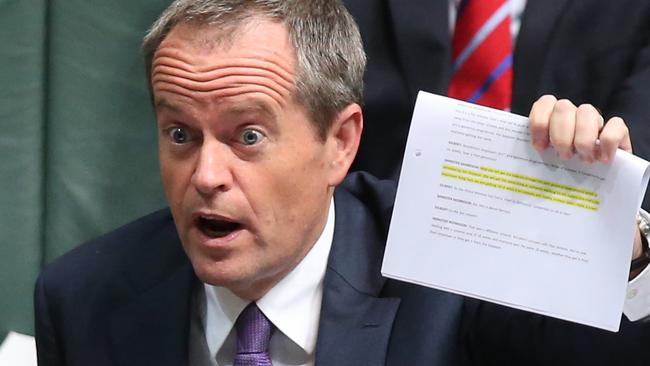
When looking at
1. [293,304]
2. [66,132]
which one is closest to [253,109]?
[293,304]

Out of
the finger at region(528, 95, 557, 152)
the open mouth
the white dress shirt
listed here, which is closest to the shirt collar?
the white dress shirt

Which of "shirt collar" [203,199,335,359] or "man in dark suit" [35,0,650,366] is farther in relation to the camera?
"shirt collar" [203,199,335,359]

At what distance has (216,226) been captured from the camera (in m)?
1.29

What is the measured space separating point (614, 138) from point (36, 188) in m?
1.17

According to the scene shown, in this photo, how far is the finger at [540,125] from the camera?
116 centimetres

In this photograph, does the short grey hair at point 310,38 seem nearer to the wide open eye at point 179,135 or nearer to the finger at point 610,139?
the wide open eye at point 179,135

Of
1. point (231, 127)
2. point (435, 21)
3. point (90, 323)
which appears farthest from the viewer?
point (435, 21)

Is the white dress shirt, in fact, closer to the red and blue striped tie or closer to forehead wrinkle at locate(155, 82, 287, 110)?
forehead wrinkle at locate(155, 82, 287, 110)

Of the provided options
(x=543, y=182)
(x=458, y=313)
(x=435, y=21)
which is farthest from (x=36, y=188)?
(x=543, y=182)

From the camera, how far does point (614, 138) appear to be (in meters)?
1.14

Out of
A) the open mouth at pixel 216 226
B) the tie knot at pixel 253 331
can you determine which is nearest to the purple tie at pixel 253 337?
the tie knot at pixel 253 331

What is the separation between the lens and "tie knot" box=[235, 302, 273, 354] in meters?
1.37

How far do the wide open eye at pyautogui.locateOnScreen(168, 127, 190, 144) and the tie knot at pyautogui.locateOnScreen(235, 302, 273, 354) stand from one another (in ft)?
0.72

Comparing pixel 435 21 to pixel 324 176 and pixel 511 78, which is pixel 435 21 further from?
pixel 324 176
